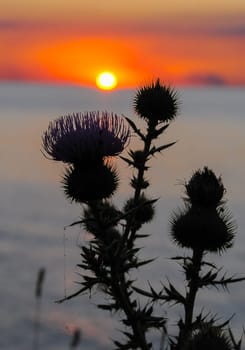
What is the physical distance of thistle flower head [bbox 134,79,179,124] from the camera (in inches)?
250

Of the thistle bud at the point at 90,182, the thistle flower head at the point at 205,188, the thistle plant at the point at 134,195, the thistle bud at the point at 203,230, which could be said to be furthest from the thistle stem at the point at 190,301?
the thistle bud at the point at 90,182

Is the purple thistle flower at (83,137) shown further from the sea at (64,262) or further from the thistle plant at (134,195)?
the sea at (64,262)

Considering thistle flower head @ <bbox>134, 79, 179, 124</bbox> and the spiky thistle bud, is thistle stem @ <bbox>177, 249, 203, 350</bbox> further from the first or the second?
thistle flower head @ <bbox>134, 79, 179, 124</bbox>

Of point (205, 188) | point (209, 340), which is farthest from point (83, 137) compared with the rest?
point (209, 340)

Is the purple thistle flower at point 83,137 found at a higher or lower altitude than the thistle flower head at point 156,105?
lower

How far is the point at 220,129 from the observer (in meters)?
143

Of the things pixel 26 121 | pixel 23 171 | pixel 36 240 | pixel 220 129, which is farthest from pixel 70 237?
pixel 26 121

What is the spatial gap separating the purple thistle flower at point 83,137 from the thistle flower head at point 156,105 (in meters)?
0.68

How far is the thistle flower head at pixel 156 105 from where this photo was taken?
6.36m

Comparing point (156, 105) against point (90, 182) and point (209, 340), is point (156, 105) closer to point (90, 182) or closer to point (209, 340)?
point (90, 182)

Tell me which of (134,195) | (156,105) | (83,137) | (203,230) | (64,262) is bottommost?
(203,230)

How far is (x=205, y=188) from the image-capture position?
18.1 feet

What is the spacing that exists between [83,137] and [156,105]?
912 mm

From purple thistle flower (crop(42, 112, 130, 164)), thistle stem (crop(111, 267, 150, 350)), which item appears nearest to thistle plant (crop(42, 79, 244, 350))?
purple thistle flower (crop(42, 112, 130, 164))
